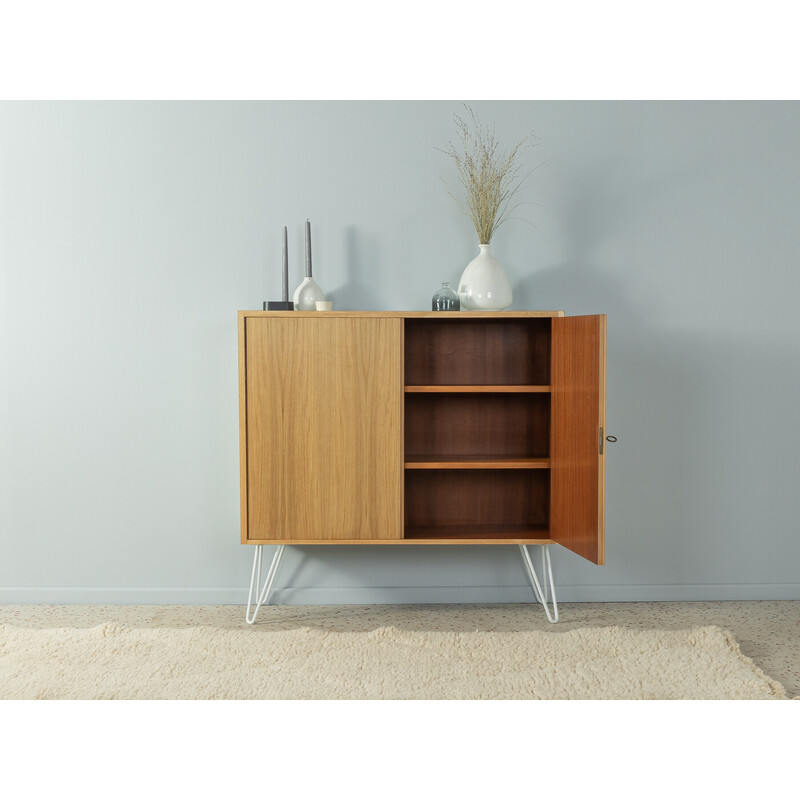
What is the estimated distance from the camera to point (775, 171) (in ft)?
12.1

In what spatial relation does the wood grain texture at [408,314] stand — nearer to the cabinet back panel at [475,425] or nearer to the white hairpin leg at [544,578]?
the cabinet back panel at [475,425]

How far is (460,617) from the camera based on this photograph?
140 inches

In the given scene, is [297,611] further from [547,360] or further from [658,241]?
[658,241]

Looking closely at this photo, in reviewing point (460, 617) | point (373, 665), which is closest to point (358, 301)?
point (460, 617)

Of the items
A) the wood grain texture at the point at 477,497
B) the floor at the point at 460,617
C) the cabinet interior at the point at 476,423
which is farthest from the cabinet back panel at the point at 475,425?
the floor at the point at 460,617

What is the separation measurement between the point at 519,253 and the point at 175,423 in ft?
5.90

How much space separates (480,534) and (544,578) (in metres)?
0.52

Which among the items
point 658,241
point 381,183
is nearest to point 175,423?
point 381,183

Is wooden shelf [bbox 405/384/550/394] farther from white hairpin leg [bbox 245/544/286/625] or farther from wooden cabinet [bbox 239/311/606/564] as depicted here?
white hairpin leg [bbox 245/544/286/625]

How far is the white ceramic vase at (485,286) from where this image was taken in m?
3.37

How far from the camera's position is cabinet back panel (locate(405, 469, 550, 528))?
3688 mm

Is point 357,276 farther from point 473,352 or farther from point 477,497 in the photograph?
point 477,497

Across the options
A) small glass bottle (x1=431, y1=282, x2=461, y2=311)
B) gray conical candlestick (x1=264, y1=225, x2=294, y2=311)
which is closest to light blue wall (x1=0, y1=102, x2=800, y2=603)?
gray conical candlestick (x1=264, y1=225, x2=294, y2=311)

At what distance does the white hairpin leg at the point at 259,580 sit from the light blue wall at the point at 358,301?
0.09 metres
